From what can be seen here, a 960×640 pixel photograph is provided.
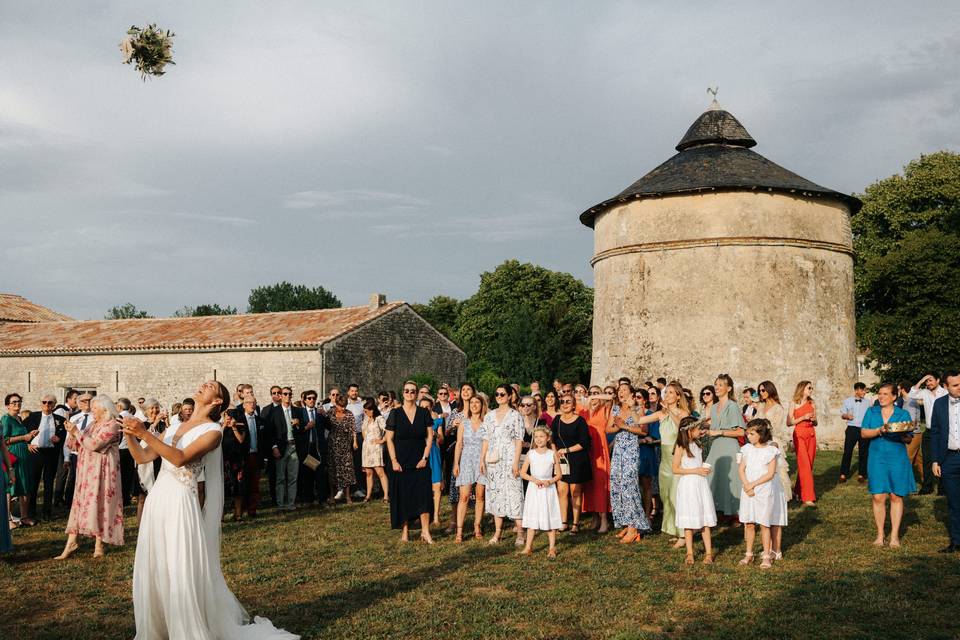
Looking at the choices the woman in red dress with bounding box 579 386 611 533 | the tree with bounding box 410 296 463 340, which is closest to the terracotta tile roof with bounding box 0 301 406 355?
the woman in red dress with bounding box 579 386 611 533

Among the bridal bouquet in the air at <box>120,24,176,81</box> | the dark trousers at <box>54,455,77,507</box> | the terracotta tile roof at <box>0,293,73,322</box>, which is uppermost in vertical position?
the terracotta tile roof at <box>0,293,73,322</box>

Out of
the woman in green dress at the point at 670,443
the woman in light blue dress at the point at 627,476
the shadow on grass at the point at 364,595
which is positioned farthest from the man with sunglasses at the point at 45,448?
the woman in green dress at the point at 670,443

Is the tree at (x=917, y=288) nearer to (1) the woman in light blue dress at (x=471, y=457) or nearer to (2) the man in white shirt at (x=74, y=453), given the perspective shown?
(1) the woman in light blue dress at (x=471, y=457)

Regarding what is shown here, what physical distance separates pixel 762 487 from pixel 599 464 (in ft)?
8.99

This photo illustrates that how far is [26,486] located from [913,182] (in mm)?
37266

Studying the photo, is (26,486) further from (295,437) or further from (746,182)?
(746,182)

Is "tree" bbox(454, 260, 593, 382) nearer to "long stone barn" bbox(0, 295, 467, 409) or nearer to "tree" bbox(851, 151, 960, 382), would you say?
"long stone barn" bbox(0, 295, 467, 409)

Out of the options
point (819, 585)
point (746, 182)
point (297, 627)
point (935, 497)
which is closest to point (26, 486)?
point (297, 627)

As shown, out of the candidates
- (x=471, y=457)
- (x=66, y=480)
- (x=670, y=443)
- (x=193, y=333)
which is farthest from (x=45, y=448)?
(x=193, y=333)

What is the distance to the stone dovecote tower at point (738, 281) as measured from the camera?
2228 centimetres

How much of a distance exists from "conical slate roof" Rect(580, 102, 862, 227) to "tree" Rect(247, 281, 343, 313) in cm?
5125

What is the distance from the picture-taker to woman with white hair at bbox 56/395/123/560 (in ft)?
29.9

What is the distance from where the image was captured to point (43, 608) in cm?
698

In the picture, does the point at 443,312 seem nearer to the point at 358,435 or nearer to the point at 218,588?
the point at 358,435
